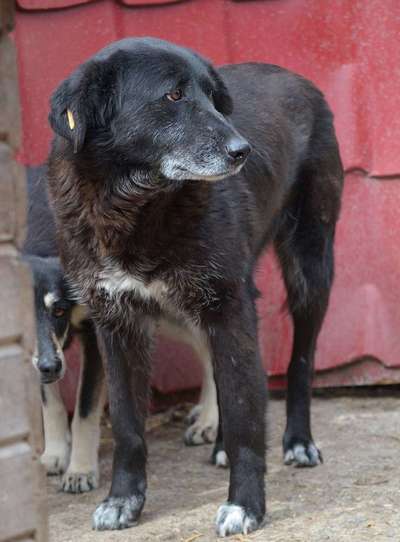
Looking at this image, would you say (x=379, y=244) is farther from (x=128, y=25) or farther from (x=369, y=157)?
(x=128, y=25)

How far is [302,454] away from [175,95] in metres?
Result: 1.65

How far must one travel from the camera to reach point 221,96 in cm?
379

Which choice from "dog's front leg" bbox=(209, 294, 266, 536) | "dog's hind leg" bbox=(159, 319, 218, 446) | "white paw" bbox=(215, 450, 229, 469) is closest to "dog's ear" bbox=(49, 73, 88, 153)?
"dog's front leg" bbox=(209, 294, 266, 536)

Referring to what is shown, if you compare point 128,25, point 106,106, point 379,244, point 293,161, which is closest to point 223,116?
point 106,106

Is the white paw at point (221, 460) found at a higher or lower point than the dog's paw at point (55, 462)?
higher

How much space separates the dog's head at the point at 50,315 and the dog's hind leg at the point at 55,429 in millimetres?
360

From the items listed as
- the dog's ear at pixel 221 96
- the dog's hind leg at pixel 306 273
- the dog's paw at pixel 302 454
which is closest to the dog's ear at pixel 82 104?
the dog's ear at pixel 221 96

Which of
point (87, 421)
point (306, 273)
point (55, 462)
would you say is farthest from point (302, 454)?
point (55, 462)

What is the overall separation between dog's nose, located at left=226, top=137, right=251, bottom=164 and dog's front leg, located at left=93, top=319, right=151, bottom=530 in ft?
2.56

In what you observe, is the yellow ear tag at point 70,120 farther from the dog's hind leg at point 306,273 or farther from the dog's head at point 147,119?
the dog's hind leg at point 306,273

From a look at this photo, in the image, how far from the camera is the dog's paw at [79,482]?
4332 mm

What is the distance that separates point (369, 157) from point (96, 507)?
2209 mm

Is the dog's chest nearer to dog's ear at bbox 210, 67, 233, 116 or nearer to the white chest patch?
the white chest patch

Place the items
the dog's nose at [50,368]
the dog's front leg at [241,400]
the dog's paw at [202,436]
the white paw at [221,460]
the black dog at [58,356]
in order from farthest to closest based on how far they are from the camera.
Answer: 1. the dog's paw at [202,436]
2. the white paw at [221,460]
3. the black dog at [58,356]
4. the dog's nose at [50,368]
5. the dog's front leg at [241,400]
